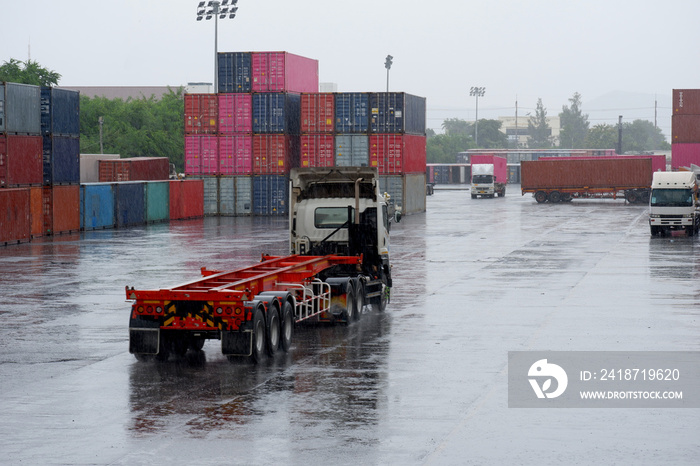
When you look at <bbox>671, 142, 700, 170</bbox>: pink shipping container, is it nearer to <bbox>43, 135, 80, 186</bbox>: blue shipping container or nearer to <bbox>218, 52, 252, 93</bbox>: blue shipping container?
<bbox>218, 52, 252, 93</bbox>: blue shipping container

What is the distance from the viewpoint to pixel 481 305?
25297mm

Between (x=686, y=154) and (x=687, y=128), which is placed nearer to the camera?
(x=687, y=128)

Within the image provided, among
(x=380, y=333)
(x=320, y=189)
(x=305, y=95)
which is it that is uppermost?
(x=305, y=95)

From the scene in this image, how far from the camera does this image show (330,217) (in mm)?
24734

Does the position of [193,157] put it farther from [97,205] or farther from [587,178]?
[587,178]

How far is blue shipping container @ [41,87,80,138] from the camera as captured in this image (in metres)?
50.3

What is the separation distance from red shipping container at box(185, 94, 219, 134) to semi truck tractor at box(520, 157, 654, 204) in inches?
1327

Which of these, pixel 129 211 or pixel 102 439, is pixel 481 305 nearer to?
pixel 102 439

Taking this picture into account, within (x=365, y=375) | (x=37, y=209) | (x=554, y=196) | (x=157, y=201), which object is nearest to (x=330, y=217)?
(x=365, y=375)

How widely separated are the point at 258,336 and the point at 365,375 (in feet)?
7.07

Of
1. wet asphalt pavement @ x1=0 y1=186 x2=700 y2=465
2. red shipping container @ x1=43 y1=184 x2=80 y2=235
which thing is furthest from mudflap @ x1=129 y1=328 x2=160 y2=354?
red shipping container @ x1=43 y1=184 x2=80 y2=235

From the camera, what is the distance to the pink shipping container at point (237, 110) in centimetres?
7338

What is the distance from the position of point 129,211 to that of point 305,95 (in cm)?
A: 1983

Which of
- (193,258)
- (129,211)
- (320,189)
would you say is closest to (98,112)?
(129,211)
